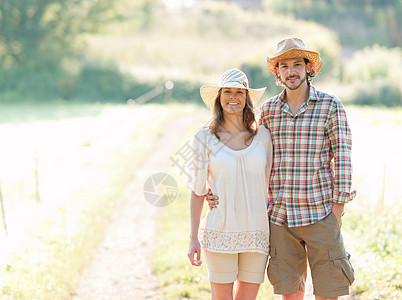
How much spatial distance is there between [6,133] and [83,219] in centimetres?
1325

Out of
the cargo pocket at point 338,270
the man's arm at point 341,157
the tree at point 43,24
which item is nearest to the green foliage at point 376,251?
the cargo pocket at point 338,270

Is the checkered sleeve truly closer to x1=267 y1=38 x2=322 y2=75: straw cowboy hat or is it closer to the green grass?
x1=267 y1=38 x2=322 y2=75: straw cowboy hat

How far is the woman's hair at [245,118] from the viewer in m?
3.46

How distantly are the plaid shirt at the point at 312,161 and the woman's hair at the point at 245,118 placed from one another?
182mm

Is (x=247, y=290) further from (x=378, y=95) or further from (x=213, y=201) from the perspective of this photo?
(x=378, y=95)

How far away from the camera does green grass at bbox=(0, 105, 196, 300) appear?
4.95 m

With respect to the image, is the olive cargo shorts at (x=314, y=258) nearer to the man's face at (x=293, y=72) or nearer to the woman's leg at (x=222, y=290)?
the woman's leg at (x=222, y=290)

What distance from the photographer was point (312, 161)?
336cm

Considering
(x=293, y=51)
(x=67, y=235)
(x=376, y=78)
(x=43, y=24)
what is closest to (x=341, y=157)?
(x=293, y=51)

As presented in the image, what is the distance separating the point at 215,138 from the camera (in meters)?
3.42

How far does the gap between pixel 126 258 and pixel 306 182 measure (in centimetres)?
362

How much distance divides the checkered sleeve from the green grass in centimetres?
294

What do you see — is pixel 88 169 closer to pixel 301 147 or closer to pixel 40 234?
pixel 40 234

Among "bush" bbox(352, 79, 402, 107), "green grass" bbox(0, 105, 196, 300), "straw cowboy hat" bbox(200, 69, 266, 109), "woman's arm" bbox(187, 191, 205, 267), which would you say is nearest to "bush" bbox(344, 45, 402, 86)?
"bush" bbox(352, 79, 402, 107)
